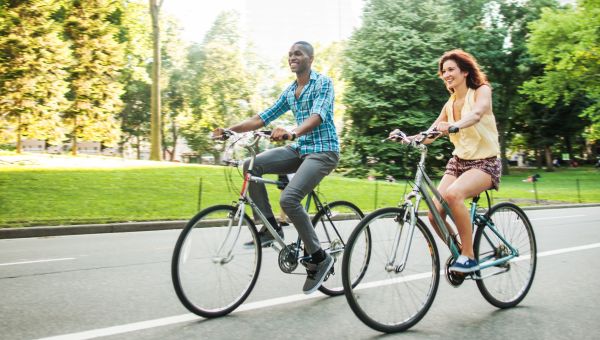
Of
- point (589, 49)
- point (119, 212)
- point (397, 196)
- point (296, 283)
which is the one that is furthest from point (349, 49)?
point (296, 283)

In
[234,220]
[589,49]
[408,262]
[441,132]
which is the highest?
[589,49]

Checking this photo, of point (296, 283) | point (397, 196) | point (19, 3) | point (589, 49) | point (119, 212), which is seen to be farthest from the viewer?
point (589, 49)

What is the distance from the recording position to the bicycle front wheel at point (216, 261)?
12.4 ft

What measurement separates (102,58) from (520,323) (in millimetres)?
31280

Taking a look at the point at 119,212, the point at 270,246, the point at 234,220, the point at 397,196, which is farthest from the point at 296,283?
the point at 397,196

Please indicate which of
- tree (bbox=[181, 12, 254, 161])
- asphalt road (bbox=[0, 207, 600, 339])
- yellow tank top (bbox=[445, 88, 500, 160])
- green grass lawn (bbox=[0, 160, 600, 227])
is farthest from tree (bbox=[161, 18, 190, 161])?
yellow tank top (bbox=[445, 88, 500, 160])

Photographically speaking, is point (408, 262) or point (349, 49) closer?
point (408, 262)

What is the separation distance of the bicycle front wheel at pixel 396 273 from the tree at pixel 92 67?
2957 cm

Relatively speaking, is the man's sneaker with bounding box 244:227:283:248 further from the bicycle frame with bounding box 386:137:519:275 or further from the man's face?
the man's face

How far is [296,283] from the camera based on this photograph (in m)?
5.19

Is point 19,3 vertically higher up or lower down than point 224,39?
lower down

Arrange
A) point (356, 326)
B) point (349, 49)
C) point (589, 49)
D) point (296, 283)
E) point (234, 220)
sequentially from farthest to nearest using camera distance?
point (349, 49) < point (589, 49) < point (296, 283) < point (234, 220) < point (356, 326)

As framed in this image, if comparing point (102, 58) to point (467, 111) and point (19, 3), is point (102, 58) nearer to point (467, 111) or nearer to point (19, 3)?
point (19, 3)

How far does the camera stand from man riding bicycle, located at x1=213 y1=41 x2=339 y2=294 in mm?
4281
